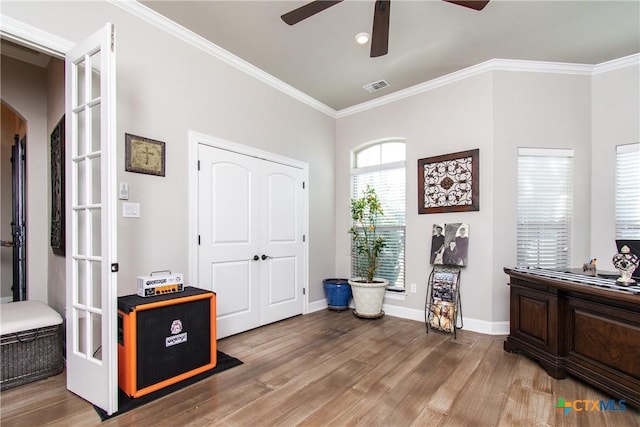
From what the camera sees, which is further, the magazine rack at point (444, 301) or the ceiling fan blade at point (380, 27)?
the magazine rack at point (444, 301)

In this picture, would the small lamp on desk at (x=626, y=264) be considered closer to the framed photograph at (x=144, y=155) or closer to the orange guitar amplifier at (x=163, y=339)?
the orange guitar amplifier at (x=163, y=339)

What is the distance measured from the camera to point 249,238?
Result: 366 centimetres

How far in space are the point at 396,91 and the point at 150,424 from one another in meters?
4.38

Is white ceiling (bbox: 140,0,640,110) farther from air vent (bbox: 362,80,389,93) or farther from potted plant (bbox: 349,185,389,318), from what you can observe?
potted plant (bbox: 349,185,389,318)

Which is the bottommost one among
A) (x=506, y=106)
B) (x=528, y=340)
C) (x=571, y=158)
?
(x=528, y=340)

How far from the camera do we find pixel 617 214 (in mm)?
3512

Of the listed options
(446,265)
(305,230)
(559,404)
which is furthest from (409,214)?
(559,404)

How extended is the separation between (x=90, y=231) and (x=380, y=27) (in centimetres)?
250

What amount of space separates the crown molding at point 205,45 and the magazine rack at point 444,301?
116 inches

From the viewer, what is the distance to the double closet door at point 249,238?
10.7ft

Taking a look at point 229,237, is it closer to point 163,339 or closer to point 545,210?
point 163,339

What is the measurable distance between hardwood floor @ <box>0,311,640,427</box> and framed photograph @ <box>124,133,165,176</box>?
176 centimetres

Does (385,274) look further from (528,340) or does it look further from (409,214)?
(528,340)

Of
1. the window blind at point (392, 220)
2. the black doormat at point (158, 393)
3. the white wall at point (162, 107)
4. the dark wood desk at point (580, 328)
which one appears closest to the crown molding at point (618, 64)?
the window blind at point (392, 220)
